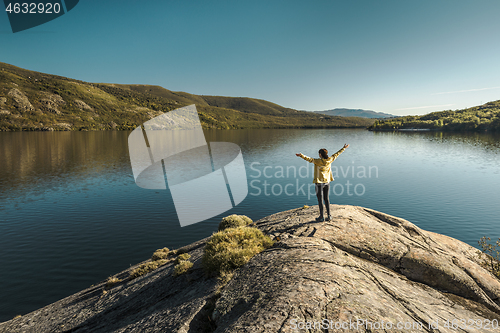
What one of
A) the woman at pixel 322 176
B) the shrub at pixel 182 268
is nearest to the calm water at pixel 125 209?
the shrub at pixel 182 268

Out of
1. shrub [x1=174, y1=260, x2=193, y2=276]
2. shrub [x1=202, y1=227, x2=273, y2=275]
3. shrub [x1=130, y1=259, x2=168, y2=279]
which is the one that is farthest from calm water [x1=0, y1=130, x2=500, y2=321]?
shrub [x1=202, y1=227, x2=273, y2=275]

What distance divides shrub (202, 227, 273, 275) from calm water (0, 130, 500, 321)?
12213 mm

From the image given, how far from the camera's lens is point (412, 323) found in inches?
225

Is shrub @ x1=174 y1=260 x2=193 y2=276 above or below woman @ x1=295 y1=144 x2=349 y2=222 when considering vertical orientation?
below

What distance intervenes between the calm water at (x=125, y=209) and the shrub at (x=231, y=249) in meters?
12.2

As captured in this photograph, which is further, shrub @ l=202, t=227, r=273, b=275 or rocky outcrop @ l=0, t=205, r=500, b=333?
shrub @ l=202, t=227, r=273, b=275

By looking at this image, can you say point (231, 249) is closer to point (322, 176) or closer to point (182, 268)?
point (182, 268)

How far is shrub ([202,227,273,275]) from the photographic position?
31.0 ft

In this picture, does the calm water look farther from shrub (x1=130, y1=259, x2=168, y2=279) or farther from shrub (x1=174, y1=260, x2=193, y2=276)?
shrub (x1=174, y1=260, x2=193, y2=276)

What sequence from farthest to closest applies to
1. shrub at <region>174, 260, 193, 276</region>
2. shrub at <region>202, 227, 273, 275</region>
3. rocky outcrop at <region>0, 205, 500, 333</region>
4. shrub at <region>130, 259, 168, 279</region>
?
shrub at <region>130, 259, 168, 279</region>, shrub at <region>174, 260, 193, 276</region>, shrub at <region>202, 227, 273, 275</region>, rocky outcrop at <region>0, 205, 500, 333</region>

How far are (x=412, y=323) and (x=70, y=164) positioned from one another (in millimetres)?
69370

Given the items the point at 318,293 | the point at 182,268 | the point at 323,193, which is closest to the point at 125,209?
the point at 182,268

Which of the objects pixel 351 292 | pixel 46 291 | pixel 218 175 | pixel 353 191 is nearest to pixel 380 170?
pixel 353 191

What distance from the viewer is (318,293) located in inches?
252
